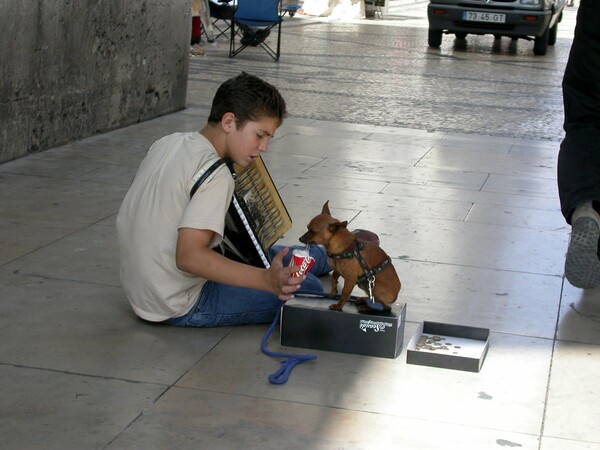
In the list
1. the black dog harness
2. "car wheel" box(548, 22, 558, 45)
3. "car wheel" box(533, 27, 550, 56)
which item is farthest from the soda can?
"car wheel" box(548, 22, 558, 45)

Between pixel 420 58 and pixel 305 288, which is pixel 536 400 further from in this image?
pixel 420 58

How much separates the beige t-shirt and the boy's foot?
162cm

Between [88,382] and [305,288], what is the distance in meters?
1.10

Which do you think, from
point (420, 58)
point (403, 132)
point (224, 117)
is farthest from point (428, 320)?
point (420, 58)

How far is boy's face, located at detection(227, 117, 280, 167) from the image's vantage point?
3.80m

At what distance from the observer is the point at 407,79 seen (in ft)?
43.1

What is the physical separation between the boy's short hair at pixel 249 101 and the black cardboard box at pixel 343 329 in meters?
0.72

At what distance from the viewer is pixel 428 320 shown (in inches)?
168

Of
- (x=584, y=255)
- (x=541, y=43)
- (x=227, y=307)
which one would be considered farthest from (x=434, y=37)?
(x=227, y=307)

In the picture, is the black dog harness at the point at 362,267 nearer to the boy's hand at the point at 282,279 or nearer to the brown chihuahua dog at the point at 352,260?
the brown chihuahua dog at the point at 352,260

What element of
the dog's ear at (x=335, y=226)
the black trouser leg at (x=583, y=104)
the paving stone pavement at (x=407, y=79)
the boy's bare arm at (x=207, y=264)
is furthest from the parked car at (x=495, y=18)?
the boy's bare arm at (x=207, y=264)

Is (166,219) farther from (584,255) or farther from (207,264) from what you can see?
(584,255)

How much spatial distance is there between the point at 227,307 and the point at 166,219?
0.45 metres

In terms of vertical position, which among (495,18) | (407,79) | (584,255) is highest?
(495,18)
